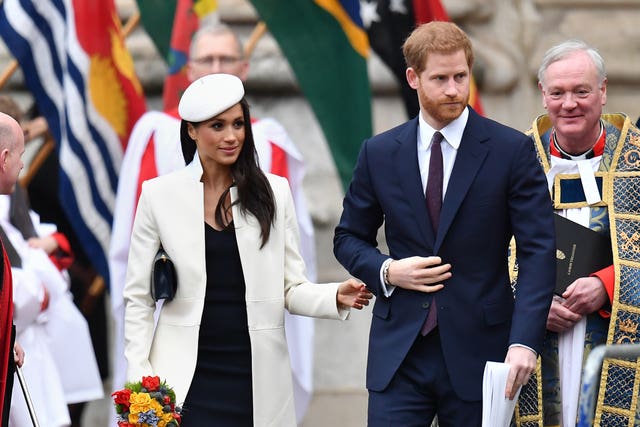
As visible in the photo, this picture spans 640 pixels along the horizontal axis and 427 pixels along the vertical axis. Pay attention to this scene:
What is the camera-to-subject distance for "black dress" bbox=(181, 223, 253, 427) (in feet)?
19.9

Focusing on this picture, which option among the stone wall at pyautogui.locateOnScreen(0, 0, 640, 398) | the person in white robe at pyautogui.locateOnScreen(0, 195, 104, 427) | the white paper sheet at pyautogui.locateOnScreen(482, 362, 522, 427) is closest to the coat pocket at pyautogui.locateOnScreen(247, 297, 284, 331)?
the white paper sheet at pyautogui.locateOnScreen(482, 362, 522, 427)

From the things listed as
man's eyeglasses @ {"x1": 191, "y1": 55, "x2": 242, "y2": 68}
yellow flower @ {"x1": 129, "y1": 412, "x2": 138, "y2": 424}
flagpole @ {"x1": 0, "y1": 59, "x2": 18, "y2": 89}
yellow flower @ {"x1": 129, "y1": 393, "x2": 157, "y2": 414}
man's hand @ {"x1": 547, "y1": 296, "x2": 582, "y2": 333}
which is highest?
flagpole @ {"x1": 0, "y1": 59, "x2": 18, "y2": 89}

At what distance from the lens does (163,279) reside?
605 centimetres

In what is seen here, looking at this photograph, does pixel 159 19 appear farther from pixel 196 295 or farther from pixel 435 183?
pixel 435 183

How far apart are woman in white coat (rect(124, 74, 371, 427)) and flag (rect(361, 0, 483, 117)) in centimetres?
320

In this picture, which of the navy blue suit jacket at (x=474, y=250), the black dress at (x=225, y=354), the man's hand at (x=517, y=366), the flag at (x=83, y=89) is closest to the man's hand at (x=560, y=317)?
the navy blue suit jacket at (x=474, y=250)

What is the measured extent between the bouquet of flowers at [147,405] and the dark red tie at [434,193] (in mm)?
886

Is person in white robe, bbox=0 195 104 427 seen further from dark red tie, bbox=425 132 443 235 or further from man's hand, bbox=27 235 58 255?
dark red tie, bbox=425 132 443 235

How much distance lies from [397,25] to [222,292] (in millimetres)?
3737

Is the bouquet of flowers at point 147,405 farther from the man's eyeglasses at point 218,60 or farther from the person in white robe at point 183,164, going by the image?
the man's eyeglasses at point 218,60

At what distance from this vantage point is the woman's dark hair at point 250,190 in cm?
612

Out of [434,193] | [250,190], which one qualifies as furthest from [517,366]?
[250,190]

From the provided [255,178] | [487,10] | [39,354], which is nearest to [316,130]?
[487,10]

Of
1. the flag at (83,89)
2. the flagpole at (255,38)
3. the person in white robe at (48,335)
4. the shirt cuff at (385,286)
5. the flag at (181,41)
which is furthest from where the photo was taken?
the flagpole at (255,38)
